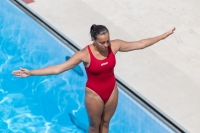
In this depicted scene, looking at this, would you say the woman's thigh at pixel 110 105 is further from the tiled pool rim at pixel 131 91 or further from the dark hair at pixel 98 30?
the tiled pool rim at pixel 131 91

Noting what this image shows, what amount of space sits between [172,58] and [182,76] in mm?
503

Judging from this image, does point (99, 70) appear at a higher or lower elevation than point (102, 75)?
higher

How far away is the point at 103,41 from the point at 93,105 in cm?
90

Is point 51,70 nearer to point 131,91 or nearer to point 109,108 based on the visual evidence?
point 109,108

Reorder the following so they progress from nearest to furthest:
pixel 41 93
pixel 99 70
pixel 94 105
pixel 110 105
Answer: pixel 99 70
pixel 94 105
pixel 110 105
pixel 41 93

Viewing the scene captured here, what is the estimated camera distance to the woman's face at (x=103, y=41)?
213 inches

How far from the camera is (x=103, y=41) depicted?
5426mm

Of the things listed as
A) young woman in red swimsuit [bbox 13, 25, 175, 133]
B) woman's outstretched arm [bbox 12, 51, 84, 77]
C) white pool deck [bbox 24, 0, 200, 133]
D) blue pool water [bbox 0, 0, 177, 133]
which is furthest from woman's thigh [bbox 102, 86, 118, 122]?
white pool deck [bbox 24, 0, 200, 133]

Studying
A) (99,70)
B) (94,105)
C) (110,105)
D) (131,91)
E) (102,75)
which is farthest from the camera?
(131,91)

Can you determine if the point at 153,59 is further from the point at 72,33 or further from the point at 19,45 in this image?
the point at 19,45

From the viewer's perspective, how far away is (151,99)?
7.66m

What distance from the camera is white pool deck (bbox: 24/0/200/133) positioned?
7.73m

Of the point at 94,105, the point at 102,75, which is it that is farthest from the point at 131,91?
the point at 102,75

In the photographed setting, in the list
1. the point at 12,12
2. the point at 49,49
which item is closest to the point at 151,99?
the point at 49,49
